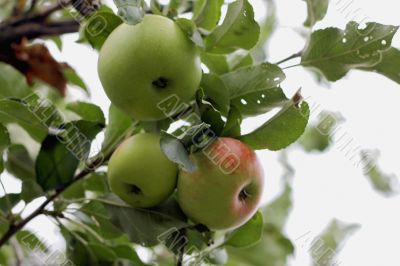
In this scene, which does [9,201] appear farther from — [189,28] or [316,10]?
[316,10]

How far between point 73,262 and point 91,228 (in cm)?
8

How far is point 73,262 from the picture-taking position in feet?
3.93

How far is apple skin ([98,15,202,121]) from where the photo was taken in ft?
3.09

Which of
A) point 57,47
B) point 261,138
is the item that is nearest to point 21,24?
point 57,47

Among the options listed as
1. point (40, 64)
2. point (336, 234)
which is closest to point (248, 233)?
point (40, 64)

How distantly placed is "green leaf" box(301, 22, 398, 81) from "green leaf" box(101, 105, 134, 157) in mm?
362

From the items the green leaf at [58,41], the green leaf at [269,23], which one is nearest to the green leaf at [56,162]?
the green leaf at [58,41]

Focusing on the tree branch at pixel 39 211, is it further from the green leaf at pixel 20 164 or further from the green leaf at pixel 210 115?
the green leaf at pixel 210 115

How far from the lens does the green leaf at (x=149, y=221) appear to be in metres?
1.03

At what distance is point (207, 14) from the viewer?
1.10 metres

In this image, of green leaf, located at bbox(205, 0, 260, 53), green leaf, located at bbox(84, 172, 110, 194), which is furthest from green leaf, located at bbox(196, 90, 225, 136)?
green leaf, located at bbox(84, 172, 110, 194)

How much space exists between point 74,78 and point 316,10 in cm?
58

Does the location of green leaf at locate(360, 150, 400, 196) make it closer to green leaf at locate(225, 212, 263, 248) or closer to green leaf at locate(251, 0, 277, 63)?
green leaf at locate(251, 0, 277, 63)

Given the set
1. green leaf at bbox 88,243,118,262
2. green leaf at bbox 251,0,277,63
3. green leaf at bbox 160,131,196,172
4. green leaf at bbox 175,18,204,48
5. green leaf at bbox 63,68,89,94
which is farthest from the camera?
green leaf at bbox 251,0,277,63
